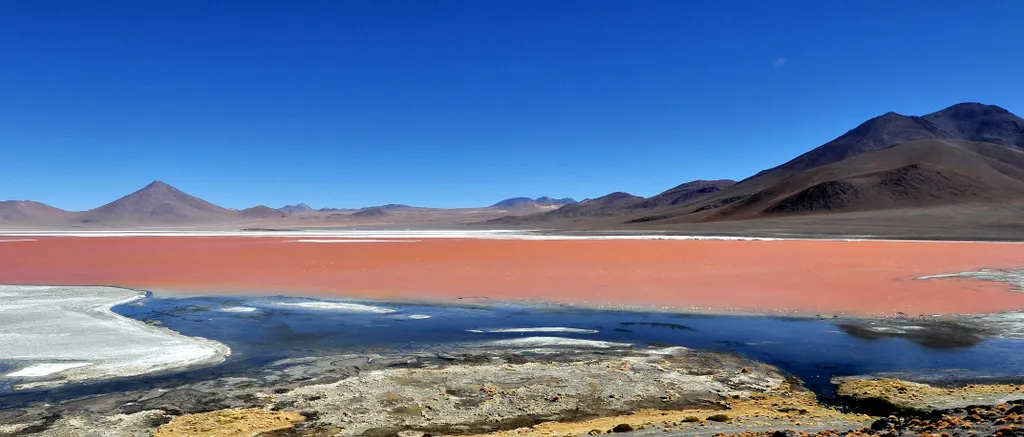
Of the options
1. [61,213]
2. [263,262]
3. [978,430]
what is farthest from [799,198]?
[61,213]

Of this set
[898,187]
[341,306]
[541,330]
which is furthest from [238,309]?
[898,187]

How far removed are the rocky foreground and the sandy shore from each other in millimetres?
1215

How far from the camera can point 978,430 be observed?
16.0 feet

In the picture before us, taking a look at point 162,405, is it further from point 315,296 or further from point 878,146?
point 878,146

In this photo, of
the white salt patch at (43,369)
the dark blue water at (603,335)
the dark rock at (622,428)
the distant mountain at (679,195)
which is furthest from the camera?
the distant mountain at (679,195)

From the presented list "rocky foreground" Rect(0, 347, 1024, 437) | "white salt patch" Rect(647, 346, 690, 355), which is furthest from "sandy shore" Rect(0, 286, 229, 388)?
"white salt patch" Rect(647, 346, 690, 355)

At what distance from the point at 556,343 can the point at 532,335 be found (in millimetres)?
798

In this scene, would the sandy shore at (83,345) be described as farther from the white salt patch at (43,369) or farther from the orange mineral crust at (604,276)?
the orange mineral crust at (604,276)

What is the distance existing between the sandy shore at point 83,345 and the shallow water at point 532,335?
0.47 metres

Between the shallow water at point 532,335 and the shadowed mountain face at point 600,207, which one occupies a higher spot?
the shadowed mountain face at point 600,207

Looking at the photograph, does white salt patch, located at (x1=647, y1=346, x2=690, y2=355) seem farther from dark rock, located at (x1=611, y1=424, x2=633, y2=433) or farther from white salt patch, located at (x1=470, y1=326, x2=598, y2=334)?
dark rock, located at (x1=611, y1=424, x2=633, y2=433)

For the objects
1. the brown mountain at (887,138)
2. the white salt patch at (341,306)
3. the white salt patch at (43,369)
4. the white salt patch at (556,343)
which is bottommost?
the white salt patch at (556,343)

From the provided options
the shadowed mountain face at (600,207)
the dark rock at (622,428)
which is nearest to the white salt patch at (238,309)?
the dark rock at (622,428)

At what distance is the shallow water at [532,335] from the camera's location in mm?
8203
